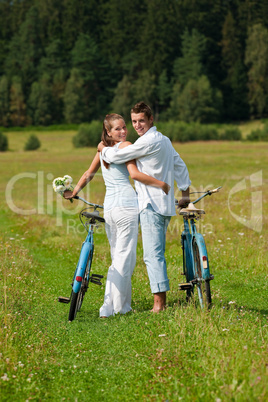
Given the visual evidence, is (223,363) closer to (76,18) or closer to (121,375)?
(121,375)

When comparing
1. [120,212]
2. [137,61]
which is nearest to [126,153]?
[120,212]

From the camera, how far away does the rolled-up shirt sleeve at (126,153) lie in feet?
19.4

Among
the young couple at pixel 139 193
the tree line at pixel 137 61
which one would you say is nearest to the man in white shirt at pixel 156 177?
the young couple at pixel 139 193

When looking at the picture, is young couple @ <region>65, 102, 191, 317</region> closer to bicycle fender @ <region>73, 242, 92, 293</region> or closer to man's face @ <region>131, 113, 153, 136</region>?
man's face @ <region>131, 113, 153, 136</region>

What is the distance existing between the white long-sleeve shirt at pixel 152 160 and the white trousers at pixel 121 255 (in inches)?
9.4

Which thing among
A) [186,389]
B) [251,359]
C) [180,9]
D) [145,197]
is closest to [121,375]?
[186,389]

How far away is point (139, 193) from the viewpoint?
611 cm

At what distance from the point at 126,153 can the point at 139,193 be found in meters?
0.49

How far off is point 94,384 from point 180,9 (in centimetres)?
13480

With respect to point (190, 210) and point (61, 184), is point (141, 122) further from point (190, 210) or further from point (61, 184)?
point (61, 184)

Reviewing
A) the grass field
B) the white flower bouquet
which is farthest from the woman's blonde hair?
the grass field

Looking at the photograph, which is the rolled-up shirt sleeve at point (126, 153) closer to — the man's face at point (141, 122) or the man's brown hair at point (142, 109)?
the man's face at point (141, 122)

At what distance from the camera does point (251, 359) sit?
450 centimetres

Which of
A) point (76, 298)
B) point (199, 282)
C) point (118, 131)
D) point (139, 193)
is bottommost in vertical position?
point (76, 298)
